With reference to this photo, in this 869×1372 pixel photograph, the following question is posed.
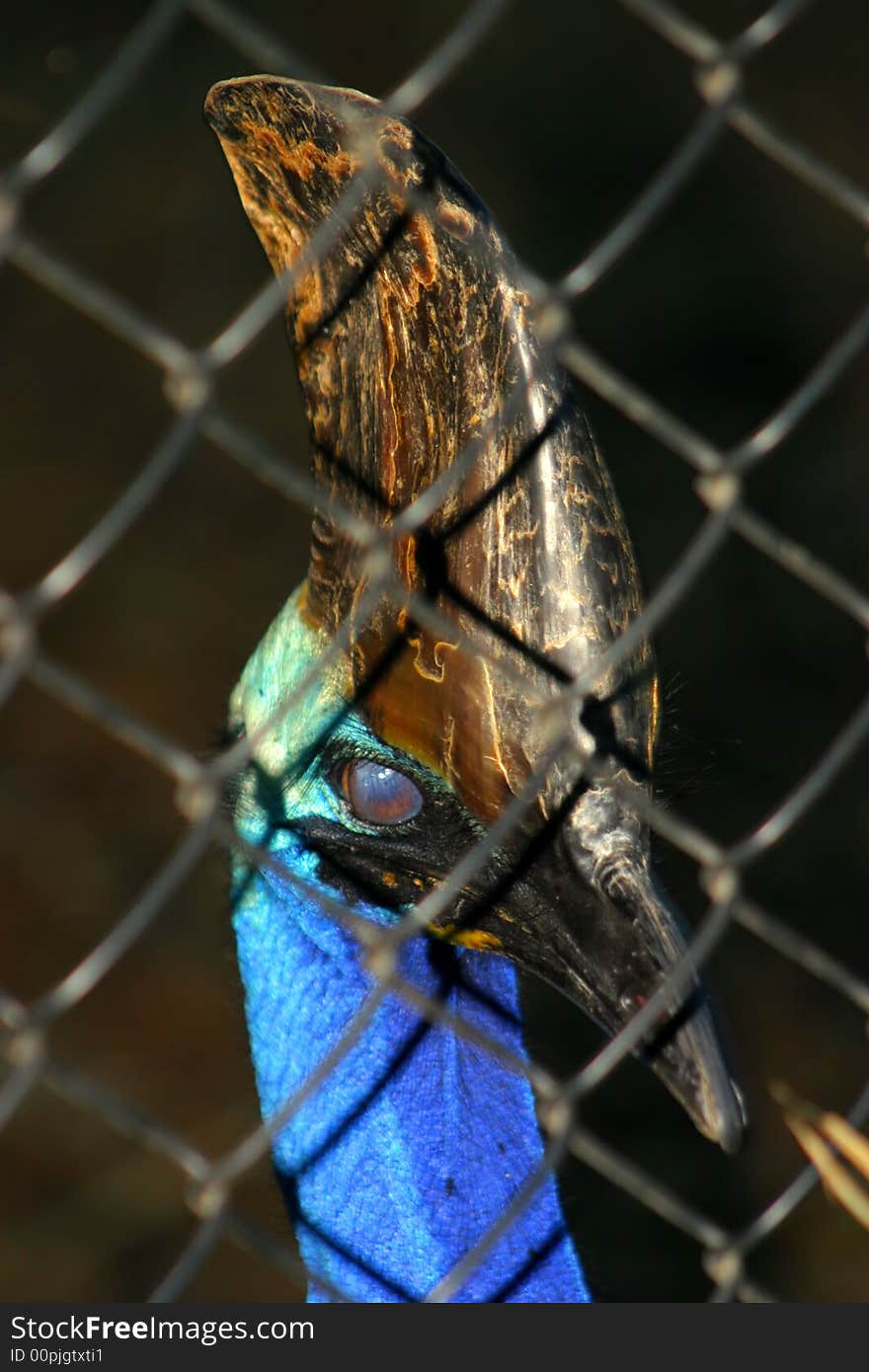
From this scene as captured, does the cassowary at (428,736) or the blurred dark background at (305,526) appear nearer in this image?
the cassowary at (428,736)

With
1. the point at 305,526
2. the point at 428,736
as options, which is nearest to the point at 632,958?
the point at 428,736

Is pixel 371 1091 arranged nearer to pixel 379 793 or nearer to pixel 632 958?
pixel 379 793

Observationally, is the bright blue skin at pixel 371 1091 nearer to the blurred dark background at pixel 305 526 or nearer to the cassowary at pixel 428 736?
the cassowary at pixel 428 736

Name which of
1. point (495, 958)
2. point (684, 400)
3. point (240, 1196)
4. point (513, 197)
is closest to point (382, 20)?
point (513, 197)

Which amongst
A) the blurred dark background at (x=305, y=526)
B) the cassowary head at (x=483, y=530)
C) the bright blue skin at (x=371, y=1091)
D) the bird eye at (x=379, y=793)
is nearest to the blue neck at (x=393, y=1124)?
the bright blue skin at (x=371, y=1091)

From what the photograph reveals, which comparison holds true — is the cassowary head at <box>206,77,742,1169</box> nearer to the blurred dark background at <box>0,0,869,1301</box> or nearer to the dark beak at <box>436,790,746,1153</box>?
the dark beak at <box>436,790,746,1153</box>

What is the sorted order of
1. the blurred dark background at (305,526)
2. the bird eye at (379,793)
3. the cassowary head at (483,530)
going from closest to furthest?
the cassowary head at (483,530)
the bird eye at (379,793)
the blurred dark background at (305,526)

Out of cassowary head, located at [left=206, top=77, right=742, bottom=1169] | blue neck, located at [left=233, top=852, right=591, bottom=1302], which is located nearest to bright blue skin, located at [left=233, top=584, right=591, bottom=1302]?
blue neck, located at [left=233, top=852, right=591, bottom=1302]
